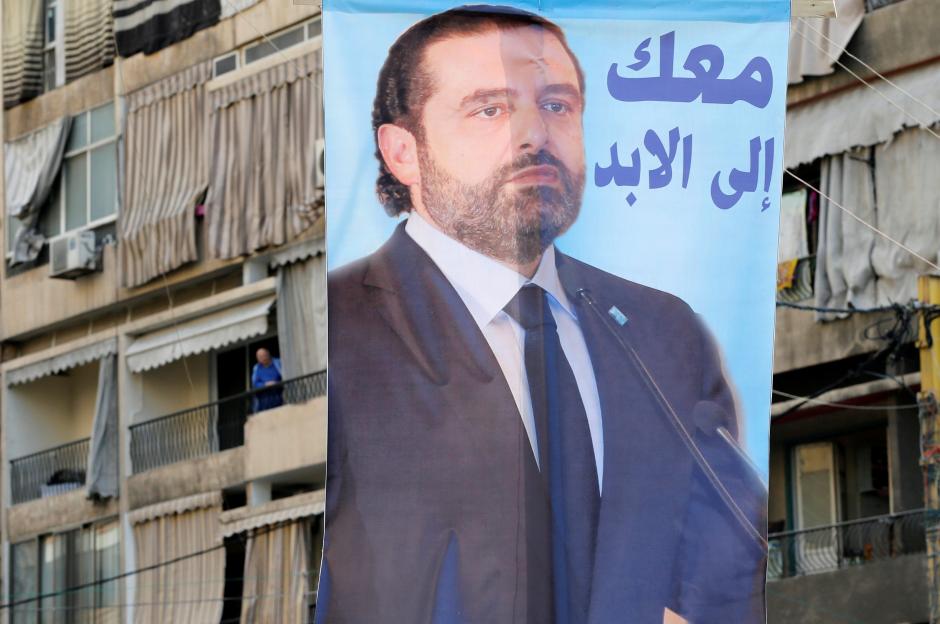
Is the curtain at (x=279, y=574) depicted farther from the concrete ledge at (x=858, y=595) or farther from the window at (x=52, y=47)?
the window at (x=52, y=47)

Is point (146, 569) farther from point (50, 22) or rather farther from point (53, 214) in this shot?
point (50, 22)

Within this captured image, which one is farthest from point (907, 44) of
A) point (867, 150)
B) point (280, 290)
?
point (280, 290)

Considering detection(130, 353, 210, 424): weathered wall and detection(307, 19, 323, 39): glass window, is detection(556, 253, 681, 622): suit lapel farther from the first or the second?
detection(130, 353, 210, 424): weathered wall

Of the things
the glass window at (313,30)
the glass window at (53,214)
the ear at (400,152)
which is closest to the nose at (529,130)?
the ear at (400,152)

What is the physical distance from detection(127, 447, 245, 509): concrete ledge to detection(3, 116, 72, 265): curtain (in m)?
4.65

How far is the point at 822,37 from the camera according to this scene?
87.9ft

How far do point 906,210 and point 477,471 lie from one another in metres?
15.5

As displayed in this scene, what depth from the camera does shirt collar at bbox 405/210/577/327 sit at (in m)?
12.2

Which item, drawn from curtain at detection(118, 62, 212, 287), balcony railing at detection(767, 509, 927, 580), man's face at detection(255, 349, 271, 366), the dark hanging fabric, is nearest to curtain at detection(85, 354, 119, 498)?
curtain at detection(118, 62, 212, 287)

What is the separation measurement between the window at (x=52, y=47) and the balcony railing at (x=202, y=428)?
19.7 feet

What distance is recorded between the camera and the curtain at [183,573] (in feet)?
107

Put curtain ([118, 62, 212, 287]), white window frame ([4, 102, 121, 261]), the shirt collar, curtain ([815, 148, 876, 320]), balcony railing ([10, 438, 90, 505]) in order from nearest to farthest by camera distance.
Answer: the shirt collar
curtain ([815, 148, 876, 320])
curtain ([118, 62, 212, 287])
white window frame ([4, 102, 121, 261])
balcony railing ([10, 438, 90, 505])

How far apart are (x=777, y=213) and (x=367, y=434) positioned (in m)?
2.32

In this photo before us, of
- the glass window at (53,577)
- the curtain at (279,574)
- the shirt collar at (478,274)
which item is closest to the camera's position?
the shirt collar at (478,274)
